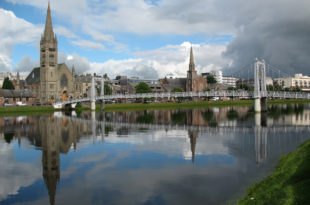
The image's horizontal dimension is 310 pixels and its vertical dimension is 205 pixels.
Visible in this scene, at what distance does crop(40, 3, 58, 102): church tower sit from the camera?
11188 cm

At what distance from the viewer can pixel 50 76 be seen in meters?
113

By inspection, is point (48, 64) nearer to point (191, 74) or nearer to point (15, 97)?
point (15, 97)

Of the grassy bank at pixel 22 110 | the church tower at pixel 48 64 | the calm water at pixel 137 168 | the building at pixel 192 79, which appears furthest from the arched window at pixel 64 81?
the calm water at pixel 137 168

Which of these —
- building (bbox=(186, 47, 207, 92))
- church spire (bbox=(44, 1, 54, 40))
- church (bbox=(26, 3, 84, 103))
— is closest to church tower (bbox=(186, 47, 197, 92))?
building (bbox=(186, 47, 207, 92))

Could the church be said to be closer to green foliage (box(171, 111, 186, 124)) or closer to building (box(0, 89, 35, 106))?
building (box(0, 89, 35, 106))

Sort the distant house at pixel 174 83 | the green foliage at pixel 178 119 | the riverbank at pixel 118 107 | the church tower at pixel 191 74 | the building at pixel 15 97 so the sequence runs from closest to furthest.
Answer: the green foliage at pixel 178 119 → the riverbank at pixel 118 107 → the building at pixel 15 97 → the church tower at pixel 191 74 → the distant house at pixel 174 83

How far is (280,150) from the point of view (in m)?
22.3

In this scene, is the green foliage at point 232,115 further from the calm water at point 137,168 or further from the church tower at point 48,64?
the church tower at point 48,64

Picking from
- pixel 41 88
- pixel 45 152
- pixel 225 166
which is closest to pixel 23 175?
pixel 45 152

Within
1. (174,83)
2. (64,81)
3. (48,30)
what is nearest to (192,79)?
(174,83)

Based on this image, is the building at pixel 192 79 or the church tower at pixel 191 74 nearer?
the church tower at pixel 191 74

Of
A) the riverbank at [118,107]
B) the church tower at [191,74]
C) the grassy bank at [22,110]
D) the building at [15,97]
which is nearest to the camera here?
the grassy bank at [22,110]

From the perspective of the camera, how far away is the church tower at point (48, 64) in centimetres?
11188

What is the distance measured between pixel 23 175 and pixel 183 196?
32.8ft
